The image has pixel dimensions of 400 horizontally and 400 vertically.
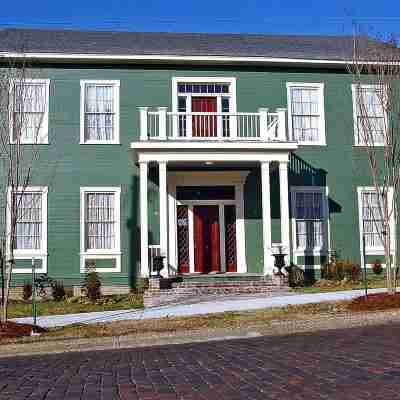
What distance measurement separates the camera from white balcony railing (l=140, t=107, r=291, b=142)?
18750 millimetres

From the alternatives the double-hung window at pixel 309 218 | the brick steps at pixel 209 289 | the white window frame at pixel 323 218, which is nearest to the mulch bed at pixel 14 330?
the brick steps at pixel 209 289

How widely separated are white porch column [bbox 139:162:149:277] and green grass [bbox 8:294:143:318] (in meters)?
0.96

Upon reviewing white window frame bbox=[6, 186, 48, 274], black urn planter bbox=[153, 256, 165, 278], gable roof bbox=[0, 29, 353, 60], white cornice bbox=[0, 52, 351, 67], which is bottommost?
black urn planter bbox=[153, 256, 165, 278]

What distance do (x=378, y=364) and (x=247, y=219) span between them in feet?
45.2

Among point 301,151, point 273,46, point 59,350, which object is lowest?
point 59,350

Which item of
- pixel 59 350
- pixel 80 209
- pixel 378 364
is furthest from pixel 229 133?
pixel 378 364

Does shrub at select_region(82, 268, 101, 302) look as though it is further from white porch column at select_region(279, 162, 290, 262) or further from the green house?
white porch column at select_region(279, 162, 290, 262)

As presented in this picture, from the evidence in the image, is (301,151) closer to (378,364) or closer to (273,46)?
(273,46)

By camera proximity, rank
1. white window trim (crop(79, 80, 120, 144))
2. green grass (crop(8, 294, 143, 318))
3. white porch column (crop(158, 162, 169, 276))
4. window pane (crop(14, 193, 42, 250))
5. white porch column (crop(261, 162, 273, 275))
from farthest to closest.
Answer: white window trim (crop(79, 80, 120, 144)) → window pane (crop(14, 193, 42, 250)) → white porch column (crop(261, 162, 273, 275)) → white porch column (crop(158, 162, 169, 276)) → green grass (crop(8, 294, 143, 318))

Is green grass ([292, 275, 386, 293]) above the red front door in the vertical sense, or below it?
below

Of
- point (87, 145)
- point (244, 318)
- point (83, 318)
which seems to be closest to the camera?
point (244, 318)

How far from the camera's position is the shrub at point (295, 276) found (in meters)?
18.7

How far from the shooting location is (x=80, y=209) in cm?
Result: 1995

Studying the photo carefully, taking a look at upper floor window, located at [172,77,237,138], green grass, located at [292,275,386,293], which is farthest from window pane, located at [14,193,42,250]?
green grass, located at [292,275,386,293]
